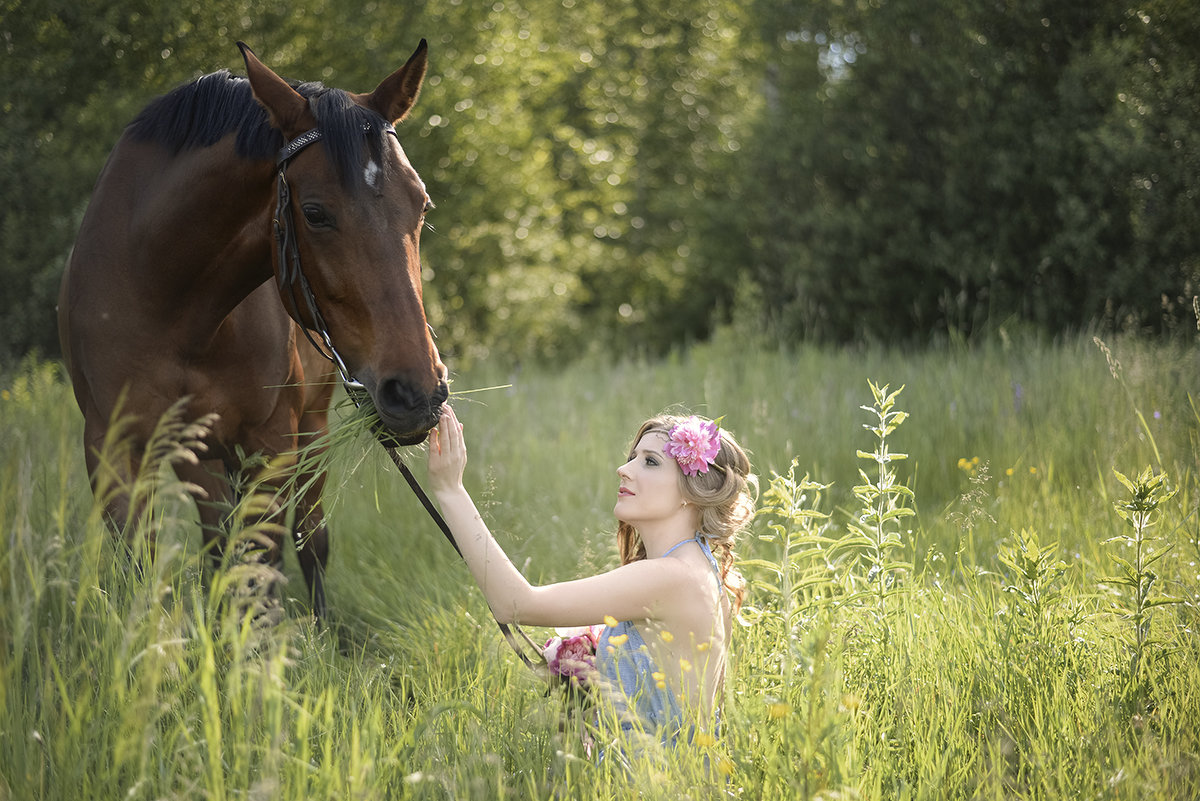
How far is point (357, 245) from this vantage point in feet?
8.29

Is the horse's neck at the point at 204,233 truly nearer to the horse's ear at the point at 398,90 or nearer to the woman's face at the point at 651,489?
the horse's ear at the point at 398,90

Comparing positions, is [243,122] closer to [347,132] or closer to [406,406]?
[347,132]

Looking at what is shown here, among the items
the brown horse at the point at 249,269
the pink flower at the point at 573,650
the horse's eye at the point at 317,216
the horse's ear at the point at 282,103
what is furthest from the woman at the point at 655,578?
the horse's ear at the point at 282,103

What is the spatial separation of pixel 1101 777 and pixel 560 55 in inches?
492

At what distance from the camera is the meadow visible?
72.2 inches

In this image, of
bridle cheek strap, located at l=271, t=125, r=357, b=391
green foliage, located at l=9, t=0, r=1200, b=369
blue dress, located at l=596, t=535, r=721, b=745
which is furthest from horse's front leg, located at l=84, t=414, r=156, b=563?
green foliage, located at l=9, t=0, r=1200, b=369

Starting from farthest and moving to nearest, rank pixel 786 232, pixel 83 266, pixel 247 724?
pixel 786 232
pixel 83 266
pixel 247 724

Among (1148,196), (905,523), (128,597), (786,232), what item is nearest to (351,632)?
(128,597)

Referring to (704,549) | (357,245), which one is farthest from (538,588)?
(357,245)

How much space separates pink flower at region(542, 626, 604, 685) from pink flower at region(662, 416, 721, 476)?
59 centimetres

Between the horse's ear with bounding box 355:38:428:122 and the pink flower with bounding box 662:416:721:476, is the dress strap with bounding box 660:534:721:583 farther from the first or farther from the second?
the horse's ear with bounding box 355:38:428:122

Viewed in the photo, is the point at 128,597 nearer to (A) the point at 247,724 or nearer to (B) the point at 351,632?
(A) the point at 247,724

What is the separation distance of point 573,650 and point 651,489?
0.58m

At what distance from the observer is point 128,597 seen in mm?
2303
